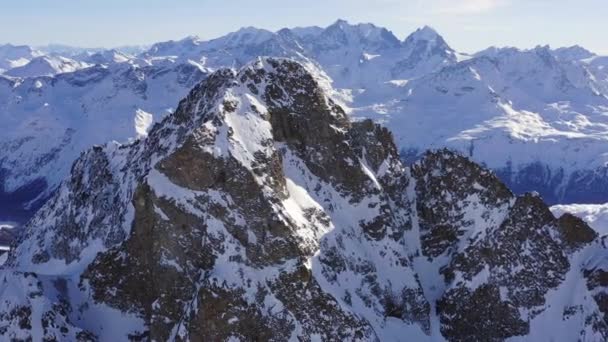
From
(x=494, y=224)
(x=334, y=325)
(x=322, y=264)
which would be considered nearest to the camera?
(x=334, y=325)

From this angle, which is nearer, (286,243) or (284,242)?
(284,242)

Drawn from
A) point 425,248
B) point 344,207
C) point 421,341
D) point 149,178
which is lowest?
point 421,341

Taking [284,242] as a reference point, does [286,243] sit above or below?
below

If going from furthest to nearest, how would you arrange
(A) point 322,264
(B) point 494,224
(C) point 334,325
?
(B) point 494,224
(A) point 322,264
(C) point 334,325

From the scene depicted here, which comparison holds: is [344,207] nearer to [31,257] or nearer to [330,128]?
[330,128]

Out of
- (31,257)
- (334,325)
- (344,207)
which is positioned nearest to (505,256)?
(344,207)

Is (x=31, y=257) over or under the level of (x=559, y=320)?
over

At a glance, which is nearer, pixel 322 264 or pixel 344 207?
pixel 322 264
